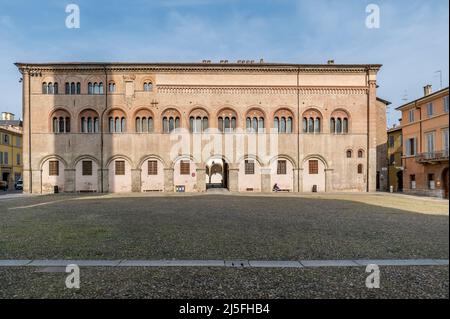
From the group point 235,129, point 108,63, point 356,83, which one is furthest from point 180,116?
point 356,83

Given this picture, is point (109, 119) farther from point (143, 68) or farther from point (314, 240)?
point (314, 240)

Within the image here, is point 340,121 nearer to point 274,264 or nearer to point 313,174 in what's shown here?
point 313,174

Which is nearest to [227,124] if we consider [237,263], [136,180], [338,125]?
[136,180]

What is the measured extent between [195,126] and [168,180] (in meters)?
7.41

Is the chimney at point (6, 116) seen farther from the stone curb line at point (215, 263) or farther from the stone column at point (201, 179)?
the stone curb line at point (215, 263)

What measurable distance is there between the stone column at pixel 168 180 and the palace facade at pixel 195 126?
0.12m

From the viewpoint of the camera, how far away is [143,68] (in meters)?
33.9

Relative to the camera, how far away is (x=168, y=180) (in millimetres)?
33750

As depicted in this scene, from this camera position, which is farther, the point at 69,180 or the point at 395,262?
the point at 69,180

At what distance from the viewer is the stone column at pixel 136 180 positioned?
3353 centimetres

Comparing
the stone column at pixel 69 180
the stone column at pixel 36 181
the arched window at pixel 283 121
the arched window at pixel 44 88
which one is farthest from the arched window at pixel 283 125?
the stone column at pixel 36 181

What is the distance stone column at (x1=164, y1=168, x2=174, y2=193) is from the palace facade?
0.12 meters
